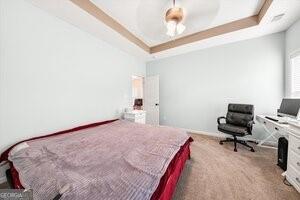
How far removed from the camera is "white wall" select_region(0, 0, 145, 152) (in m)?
1.75

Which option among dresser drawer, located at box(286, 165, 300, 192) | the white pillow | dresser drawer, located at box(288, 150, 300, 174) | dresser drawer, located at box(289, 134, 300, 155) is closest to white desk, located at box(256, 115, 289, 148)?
dresser drawer, located at box(289, 134, 300, 155)

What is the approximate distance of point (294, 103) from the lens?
2330 mm

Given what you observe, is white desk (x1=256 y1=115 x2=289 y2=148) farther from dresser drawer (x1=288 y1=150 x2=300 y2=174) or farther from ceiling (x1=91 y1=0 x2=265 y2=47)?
ceiling (x1=91 y1=0 x2=265 y2=47)

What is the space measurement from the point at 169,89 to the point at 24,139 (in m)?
3.86

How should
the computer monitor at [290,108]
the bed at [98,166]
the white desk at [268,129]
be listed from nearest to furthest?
the bed at [98,166]
the computer monitor at [290,108]
the white desk at [268,129]

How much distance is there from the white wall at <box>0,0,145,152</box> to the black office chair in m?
2.98

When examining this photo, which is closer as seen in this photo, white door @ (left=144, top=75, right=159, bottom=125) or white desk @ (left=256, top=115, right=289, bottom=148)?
white desk @ (left=256, top=115, right=289, bottom=148)

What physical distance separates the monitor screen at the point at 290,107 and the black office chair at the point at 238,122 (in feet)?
1.71

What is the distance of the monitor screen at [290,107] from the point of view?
2.25m

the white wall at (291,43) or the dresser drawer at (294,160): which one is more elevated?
the white wall at (291,43)

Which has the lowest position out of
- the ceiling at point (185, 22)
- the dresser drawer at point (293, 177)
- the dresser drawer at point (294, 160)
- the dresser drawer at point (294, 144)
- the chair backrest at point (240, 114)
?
the dresser drawer at point (293, 177)

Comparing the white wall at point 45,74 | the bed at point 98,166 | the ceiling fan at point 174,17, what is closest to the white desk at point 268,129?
the bed at point 98,166

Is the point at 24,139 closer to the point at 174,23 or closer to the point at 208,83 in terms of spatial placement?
the point at 174,23

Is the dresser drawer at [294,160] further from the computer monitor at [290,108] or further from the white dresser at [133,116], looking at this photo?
the white dresser at [133,116]
